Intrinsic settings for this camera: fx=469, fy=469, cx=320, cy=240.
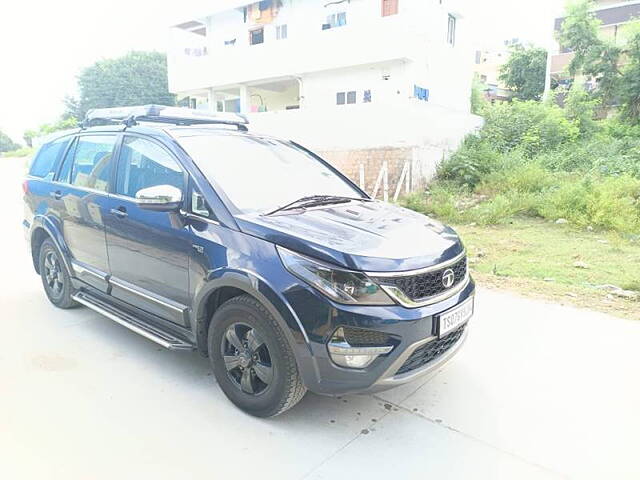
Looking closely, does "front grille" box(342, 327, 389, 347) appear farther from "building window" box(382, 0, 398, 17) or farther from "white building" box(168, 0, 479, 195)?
"building window" box(382, 0, 398, 17)

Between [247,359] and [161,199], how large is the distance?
3.69 ft

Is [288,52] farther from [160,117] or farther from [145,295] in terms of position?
[145,295]

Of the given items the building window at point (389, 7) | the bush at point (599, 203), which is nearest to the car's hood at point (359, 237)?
the bush at point (599, 203)

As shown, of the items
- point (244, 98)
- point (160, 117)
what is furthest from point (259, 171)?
point (244, 98)

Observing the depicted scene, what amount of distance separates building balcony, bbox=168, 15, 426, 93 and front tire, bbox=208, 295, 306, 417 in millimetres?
15834

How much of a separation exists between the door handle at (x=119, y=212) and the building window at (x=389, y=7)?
16.9 m

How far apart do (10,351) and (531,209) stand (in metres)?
9.48

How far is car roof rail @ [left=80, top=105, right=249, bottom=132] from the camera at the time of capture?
3768 mm

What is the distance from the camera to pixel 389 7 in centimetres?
1773

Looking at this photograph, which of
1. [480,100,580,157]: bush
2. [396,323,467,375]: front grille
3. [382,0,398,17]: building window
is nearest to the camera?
[396,323,467,375]: front grille

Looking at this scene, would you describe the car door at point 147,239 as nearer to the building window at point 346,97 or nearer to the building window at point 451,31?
the building window at point 346,97

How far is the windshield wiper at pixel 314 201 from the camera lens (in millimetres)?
3016

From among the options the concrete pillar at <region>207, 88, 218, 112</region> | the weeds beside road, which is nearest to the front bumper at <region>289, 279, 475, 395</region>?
the weeds beside road

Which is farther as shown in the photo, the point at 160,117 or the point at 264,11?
the point at 264,11
